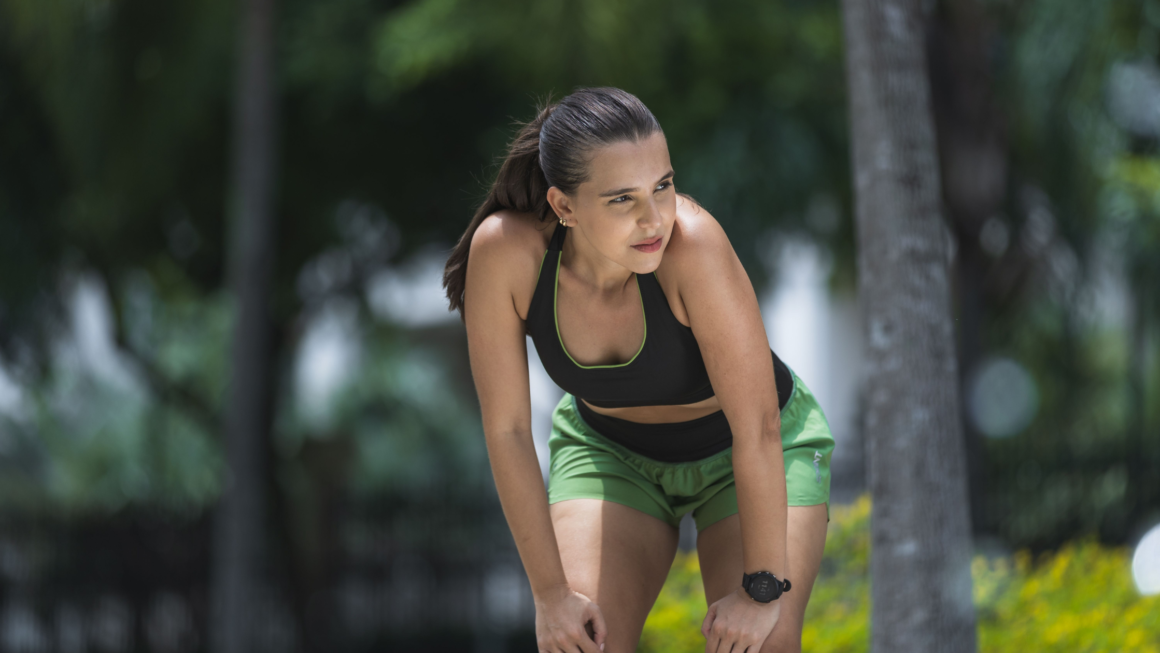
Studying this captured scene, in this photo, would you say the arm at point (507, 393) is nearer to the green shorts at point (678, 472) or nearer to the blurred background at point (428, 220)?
the green shorts at point (678, 472)

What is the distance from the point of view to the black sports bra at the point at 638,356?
2.16 metres

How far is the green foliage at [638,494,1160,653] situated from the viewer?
12.7 feet

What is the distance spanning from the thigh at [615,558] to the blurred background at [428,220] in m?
4.10

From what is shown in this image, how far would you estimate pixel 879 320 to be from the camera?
3.09m

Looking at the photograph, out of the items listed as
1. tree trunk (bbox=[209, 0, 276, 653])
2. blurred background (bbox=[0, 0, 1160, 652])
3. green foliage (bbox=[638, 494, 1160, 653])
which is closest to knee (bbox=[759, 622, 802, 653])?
green foliage (bbox=[638, 494, 1160, 653])

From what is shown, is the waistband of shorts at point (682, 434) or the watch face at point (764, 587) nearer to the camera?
the watch face at point (764, 587)

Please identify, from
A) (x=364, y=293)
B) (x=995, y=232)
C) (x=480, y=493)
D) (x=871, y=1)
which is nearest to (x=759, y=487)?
(x=871, y=1)

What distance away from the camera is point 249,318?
646 cm

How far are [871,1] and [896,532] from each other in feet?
4.99

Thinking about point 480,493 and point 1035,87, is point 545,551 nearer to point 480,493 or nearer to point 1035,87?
point 1035,87

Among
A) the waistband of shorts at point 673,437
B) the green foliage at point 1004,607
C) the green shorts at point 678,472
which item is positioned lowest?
the green foliage at point 1004,607

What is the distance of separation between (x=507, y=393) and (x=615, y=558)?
429mm

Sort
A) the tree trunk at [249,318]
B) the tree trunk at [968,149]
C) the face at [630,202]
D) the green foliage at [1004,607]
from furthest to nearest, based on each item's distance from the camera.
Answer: the tree trunk at [249,318], the tree trunk at [968,149], the green foliage at [1004,607], the face at [630,202]

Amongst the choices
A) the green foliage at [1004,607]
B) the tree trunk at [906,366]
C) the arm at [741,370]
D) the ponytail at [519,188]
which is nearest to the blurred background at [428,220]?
the green foliage at [1004,607]
